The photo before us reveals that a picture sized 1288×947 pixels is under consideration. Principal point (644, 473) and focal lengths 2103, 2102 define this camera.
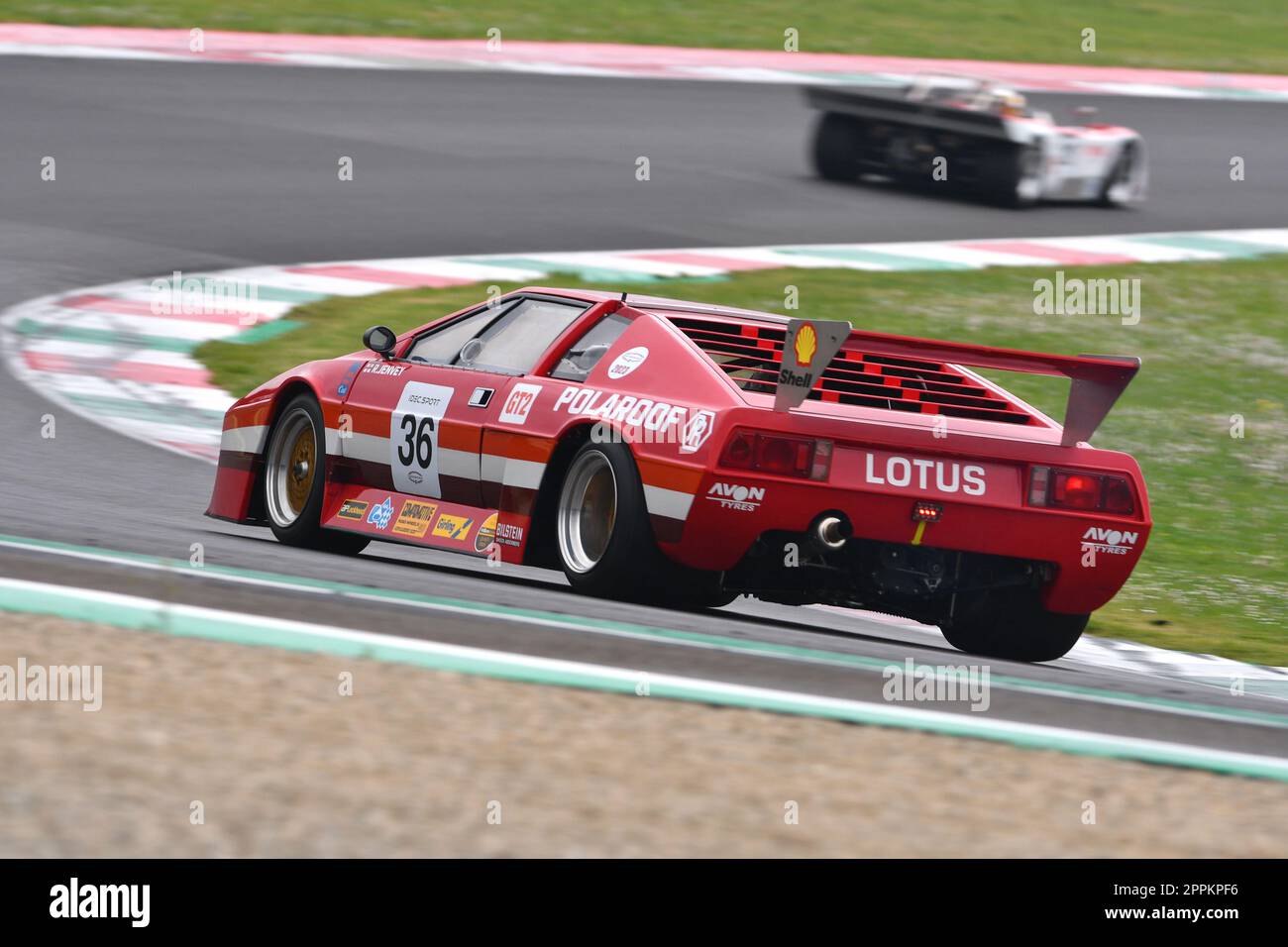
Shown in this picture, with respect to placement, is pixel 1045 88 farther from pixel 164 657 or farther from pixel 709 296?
pixel 164 657

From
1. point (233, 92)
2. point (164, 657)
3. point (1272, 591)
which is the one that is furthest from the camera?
point (233, 92)

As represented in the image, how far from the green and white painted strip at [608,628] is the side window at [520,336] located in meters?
1.40

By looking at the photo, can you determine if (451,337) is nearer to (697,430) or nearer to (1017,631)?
(697,430)

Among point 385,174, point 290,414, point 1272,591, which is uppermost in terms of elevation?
point 385,174

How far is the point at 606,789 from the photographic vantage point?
4.51m

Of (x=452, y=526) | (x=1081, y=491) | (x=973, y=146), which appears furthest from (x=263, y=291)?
(x=1081, y=491)

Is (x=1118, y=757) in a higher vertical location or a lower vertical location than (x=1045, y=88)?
lower

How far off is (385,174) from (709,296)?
4.99m

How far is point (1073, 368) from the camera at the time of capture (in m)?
6.94

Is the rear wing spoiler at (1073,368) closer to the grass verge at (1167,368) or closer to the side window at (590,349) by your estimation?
the side window at (590,349)

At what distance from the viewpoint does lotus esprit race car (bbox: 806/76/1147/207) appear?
19.3 meters

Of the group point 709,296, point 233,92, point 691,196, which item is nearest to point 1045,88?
point 691,196
